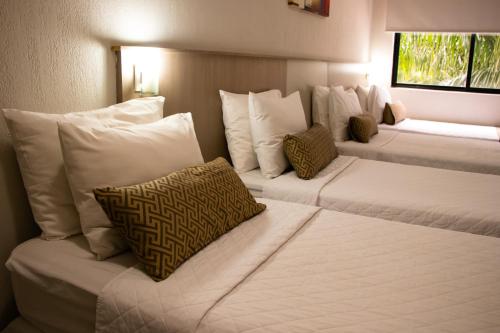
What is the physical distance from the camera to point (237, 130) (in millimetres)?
2580

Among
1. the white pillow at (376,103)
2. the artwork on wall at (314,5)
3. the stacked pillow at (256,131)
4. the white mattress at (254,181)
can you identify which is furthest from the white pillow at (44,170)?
the white pillow at (376,103)

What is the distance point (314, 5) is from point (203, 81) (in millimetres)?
1863

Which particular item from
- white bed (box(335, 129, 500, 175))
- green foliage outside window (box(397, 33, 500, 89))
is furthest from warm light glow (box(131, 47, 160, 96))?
green foliage outside window (box(397, 33, 500, 89))

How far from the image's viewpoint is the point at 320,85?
412cm

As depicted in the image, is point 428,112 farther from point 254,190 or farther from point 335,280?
point 335,280

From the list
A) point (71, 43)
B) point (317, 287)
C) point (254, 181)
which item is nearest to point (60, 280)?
point (317, 287)

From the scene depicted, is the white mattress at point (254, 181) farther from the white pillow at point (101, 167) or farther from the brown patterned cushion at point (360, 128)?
the brown patterned cushion at point (360, 128)

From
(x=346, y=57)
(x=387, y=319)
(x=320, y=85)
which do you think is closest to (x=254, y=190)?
(x=387, y=319)

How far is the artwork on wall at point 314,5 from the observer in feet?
11.3

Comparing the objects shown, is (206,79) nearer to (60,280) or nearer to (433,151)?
(60,280)

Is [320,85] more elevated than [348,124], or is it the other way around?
[320,85]

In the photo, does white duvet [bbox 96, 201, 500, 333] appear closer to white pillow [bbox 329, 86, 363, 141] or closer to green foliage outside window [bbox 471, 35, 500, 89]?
white pillow [bbox 329, 86, 363, 141]

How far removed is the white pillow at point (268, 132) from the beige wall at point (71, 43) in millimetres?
420

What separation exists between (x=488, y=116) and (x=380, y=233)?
4.59 m
